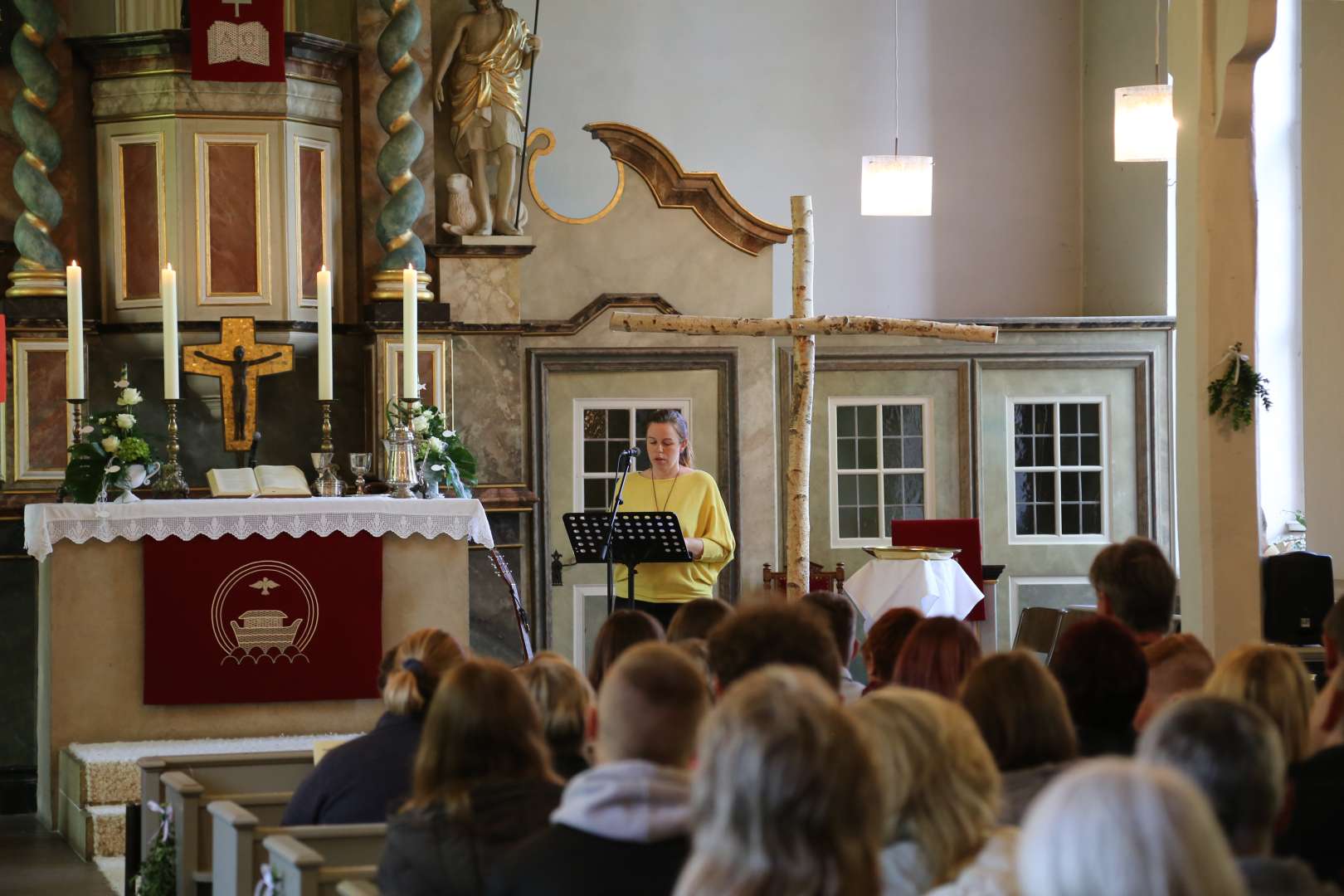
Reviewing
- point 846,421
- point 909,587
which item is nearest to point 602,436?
point 846,421

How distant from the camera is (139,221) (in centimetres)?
920

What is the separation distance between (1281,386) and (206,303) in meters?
6.39

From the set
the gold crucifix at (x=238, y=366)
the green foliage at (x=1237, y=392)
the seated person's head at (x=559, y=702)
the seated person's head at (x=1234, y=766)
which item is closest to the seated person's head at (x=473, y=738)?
the seated person's head at (x=559, y=702)

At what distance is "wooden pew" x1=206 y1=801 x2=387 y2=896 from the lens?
3910 millimetres

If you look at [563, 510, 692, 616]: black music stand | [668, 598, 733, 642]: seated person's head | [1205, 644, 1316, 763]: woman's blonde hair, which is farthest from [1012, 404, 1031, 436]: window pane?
[1205, 644, 1316, 763]: woman's blonde hair

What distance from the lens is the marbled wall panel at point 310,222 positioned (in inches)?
367

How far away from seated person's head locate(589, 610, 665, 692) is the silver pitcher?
3.62 meters

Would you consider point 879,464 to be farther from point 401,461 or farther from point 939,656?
point 939,656

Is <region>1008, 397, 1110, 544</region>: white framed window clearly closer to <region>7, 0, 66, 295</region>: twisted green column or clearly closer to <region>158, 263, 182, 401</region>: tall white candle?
<region>158, 263, 182, 401</region>: tall white candle

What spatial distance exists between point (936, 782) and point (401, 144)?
7485 mm

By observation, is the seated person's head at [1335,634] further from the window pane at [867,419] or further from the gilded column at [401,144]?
the window pane at [867,419]

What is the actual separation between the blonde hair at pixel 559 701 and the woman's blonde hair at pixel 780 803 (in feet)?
5.51

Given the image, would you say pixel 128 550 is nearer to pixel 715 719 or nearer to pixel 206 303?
pixel 206 303

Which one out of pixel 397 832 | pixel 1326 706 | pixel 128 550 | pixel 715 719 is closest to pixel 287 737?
pixel 128 550
